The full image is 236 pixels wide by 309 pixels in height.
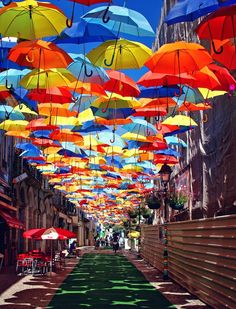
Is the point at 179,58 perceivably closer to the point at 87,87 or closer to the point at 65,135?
the point at 87,87

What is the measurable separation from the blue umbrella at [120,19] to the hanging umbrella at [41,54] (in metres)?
0.85

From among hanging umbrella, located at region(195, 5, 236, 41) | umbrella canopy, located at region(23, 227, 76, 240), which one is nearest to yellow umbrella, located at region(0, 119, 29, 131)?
umbrella canopy, located at region(23, 227, 76, 240)

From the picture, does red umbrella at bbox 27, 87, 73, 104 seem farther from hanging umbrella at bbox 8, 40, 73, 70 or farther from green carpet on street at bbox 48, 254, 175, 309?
green carpet on street at bbox 48, 254, 175, 309

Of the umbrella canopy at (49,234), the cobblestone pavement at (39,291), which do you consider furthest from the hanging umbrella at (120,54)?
the umbrella canopy at (49,234)

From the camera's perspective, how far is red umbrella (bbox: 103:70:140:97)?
38.2 feet

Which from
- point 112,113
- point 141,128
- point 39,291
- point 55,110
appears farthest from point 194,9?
point 39,291

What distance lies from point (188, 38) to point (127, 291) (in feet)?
42.0

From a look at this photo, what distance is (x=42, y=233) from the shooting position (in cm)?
2191

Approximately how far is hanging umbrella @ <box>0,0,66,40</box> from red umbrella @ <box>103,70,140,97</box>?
2559 millimetres

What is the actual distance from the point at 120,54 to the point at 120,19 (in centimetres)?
82

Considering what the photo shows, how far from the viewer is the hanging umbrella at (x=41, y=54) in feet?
32.3

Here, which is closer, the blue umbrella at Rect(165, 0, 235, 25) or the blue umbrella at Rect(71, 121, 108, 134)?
the blue umbrella at Rect(165, 0, 235, 25)

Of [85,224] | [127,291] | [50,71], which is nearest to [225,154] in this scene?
[127,291]

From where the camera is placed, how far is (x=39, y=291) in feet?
52.3
